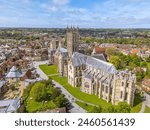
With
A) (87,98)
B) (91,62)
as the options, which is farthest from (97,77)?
(91,62)

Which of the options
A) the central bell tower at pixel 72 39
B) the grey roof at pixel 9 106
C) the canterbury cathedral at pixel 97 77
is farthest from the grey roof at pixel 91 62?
the grey roof at pixel 9 106

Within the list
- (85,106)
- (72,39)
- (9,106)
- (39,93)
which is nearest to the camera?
(9,106)

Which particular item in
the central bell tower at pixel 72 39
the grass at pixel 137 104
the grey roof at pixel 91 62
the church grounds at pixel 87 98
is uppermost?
the central bell tower at pixel 72 39

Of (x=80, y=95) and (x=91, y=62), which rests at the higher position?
(x=91, y=62)

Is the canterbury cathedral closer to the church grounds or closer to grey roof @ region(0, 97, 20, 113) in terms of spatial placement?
the church grounds

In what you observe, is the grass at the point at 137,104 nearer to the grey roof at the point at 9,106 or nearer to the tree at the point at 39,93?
the tree at the point at 39,93

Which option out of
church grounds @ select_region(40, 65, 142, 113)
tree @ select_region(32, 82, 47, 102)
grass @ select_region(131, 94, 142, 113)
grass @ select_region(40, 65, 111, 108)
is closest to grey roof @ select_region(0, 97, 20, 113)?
tree @ select_region(32, 82, 47, 102)

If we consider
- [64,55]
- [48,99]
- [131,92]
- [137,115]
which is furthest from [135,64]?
[137,115]

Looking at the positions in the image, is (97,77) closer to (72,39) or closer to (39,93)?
(39,93)
